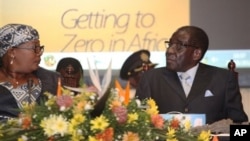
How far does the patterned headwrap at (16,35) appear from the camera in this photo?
2.94 m

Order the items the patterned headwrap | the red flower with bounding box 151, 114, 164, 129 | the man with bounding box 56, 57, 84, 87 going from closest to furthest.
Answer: the red flower with bounding box 151, 114, 164, 129, the patterned headwrap, the man with bounding box 56, 57, 84, 87

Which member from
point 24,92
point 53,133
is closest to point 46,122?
point 53,133

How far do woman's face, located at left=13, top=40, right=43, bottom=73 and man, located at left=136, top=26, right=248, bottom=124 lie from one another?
89 centimetres

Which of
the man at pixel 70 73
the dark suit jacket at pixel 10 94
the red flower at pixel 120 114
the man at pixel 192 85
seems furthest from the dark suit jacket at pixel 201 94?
the red flower at pixel 120 114

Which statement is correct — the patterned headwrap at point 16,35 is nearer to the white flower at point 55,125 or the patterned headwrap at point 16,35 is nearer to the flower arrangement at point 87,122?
the flower arrangement at point 87,122

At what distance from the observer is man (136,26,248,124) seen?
3623mm

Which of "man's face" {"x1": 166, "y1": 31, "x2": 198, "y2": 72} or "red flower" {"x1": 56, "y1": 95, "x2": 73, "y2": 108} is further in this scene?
"man's face" {"x1": 166, "y1": 31, "x2": 198, "y2": 72}

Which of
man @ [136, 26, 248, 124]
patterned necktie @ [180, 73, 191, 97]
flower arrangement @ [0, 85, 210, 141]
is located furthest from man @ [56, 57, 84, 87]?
flower arrangement @ [0, 85, 210, 141]

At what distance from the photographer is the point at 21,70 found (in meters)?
2.99

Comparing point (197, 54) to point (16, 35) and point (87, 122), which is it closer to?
point (16, 35)

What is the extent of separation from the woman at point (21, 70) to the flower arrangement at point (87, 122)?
1108 millimetres

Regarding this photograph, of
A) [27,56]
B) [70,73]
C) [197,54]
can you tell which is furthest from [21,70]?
[197,54]

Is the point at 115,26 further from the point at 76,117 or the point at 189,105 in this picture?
the point at 76,117

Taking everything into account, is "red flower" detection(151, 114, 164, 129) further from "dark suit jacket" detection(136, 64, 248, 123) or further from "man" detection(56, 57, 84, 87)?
"man" detection(56, 57, 84, 87)
